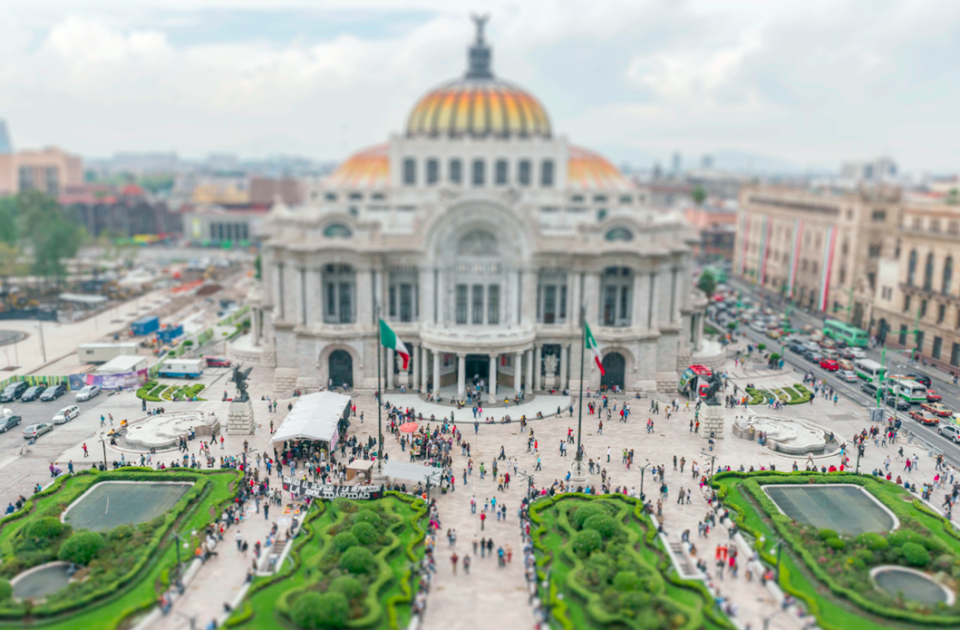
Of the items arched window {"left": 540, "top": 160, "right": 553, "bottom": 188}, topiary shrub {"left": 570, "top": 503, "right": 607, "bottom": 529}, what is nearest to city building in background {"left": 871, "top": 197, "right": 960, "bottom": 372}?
arched window {"left": 540, "top": 160, "right": 553, "bottom": 188}

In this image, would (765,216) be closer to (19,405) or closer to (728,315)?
(728,315)

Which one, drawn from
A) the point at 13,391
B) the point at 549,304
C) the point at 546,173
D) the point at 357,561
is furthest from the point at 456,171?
the point at 357,561

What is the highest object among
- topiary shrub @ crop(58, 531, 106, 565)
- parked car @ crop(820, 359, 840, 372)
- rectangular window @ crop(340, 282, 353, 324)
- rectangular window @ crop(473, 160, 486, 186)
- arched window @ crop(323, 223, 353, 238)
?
rectangular window @ crop(473, 160, 486, 186)

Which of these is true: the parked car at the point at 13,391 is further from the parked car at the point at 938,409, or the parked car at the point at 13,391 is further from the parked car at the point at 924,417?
the parked car at the point at 938,409

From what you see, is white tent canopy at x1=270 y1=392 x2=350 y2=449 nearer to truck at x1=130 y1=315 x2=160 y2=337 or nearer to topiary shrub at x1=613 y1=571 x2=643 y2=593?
topiary shrub at x1=613 y1=571 x2=643 y2=593

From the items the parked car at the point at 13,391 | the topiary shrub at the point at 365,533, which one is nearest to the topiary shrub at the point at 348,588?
the topiary shrub at the point at 365,533

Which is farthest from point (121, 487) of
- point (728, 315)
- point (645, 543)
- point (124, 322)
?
point (728, 315)

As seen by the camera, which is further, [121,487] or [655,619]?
[121,487]
